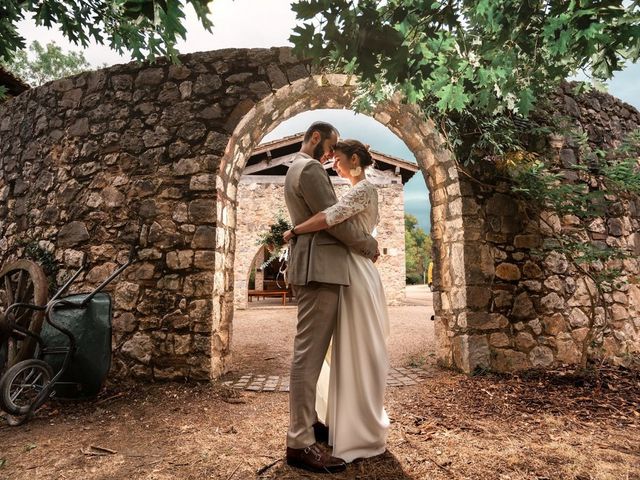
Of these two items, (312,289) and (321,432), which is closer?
(312,289)

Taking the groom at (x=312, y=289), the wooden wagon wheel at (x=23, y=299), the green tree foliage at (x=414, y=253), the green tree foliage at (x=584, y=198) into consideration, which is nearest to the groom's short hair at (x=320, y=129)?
the groom at (x=312, y=289)

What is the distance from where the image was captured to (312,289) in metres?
1.75

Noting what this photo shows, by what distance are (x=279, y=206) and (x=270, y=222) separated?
54 cm

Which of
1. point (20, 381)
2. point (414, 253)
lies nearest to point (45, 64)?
point (20, 381)

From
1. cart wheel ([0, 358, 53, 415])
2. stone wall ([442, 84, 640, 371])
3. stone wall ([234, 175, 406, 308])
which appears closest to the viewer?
cart wheel ([0, 358, 53, 415])

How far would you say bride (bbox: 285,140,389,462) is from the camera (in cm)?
173

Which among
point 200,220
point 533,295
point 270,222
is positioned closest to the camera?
point 200,220

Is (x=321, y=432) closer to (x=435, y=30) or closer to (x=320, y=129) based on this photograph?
(x=320, y=129)

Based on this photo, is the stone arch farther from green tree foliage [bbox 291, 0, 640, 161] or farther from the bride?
green tree foliage [bbox 291, 0, 640, 161]

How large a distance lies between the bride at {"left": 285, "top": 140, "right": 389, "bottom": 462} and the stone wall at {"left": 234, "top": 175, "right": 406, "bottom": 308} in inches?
316

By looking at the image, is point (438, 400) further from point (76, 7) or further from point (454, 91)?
point (76, 7)

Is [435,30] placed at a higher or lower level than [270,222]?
lower

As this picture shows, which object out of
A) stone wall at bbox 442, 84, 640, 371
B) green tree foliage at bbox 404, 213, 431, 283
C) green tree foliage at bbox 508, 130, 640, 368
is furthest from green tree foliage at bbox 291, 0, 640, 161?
green tree foliage at bbox 404, 213, 431, 283

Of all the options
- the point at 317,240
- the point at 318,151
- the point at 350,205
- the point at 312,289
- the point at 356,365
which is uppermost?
the point at 318,151
